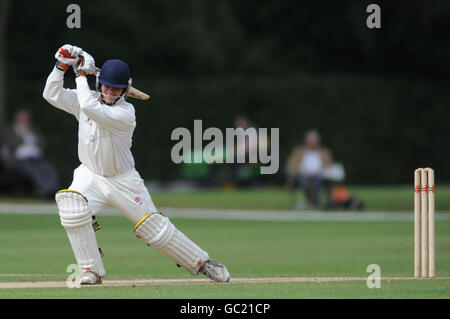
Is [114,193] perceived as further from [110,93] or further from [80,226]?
[110,93]

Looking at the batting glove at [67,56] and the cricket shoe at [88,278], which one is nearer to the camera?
the cricket shoe at [88,278]

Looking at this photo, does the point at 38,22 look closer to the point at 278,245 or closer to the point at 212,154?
the point at 212,154

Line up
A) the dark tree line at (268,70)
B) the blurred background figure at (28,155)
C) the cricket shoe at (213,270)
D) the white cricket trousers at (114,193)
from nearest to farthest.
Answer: the white cricket trousers at (114,193) → the cricket shoe at (213,270) → the blurred background figure at (28,155) → the dark tree line at (268,70)

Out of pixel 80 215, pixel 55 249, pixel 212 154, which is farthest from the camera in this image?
pixel 212 154

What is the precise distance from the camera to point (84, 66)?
824cm

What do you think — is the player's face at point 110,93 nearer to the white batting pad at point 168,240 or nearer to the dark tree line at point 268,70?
the white batting pad at point 168,240

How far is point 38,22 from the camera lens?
82.8ft

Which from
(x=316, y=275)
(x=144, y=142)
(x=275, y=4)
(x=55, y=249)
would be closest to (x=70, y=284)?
(x=316, y=275)

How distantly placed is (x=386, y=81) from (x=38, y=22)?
8000 millimetres

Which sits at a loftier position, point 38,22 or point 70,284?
point 38,22

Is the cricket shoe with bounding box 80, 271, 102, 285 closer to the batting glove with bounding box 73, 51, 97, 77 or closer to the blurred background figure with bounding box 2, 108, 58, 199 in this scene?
the batting glove with bounding box 73, 51, 97, 77

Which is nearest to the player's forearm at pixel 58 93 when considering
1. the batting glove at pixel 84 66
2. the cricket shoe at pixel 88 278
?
the batting glove at pixel 84 66

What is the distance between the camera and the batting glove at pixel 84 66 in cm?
823

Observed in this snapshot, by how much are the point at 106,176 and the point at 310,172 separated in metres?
10.9
